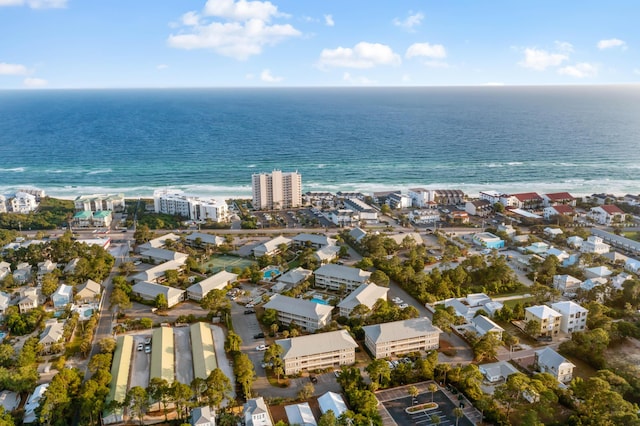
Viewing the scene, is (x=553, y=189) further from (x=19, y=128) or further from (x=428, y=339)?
(x=19, y=128)

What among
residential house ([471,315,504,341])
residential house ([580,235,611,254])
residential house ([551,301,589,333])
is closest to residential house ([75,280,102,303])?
residential house ([471,315,504,341])

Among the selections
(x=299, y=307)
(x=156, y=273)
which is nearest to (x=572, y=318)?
(x=299, y=307)

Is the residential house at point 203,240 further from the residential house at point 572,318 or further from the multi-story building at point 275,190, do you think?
the residential house at point 572,318

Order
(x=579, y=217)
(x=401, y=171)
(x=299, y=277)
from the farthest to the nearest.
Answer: (x=401, y=171) → (x=579, y=217) → (x=299, y=277)

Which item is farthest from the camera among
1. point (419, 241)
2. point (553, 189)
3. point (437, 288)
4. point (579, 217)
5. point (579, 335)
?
point (553, 189)

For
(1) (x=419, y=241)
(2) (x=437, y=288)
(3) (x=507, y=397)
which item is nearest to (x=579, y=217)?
(1) (x=419, y=241)

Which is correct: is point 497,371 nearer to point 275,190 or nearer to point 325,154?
point 275,190

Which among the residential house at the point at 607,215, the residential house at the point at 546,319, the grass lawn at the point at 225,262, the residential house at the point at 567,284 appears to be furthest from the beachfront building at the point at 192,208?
the residential house at the point at 607,215
